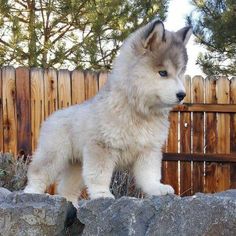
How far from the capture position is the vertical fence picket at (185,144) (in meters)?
7.49

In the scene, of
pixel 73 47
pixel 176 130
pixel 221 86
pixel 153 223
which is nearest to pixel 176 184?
pixel 176 130

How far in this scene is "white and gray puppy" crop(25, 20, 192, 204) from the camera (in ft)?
12.0

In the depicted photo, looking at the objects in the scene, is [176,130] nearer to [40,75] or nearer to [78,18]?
[40,75]

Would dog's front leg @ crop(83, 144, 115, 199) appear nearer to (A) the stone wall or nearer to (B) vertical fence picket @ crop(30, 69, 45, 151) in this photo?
(A) the stone wall

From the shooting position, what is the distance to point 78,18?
1032 cm

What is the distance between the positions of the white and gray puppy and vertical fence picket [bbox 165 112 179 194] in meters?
3.58

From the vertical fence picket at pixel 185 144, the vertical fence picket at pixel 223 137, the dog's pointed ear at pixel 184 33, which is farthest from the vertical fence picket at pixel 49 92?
the dog's pointed ear at pixel 184 33

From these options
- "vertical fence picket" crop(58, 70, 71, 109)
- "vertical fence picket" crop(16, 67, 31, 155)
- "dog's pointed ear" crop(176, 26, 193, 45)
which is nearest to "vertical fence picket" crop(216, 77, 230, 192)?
"vertical fence picket" crop(58, 70, 71, 109)

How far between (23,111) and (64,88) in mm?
565

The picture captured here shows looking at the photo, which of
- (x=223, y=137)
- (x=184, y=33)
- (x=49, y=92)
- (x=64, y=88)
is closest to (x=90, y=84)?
(x=64, y=88)

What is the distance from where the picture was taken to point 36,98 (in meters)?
7.29

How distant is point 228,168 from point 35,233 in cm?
448

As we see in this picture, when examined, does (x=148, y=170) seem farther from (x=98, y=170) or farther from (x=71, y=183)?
(x=71, y=183)

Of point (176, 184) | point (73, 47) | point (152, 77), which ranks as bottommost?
point (176, 184)
